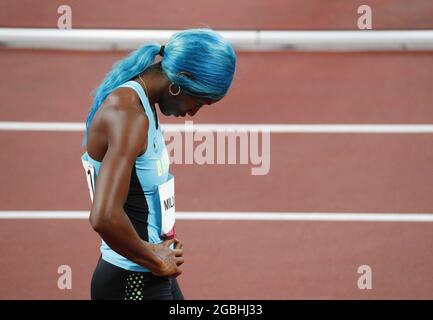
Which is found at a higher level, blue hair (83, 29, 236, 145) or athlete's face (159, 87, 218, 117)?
blue hair (83, 29, 236, 145)

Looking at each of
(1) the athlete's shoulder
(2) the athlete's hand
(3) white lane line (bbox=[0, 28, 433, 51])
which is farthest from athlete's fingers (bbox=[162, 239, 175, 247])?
(3) white lane line (bbox=[0, 28, 433, 51])

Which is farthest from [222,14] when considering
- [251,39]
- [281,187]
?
[281,187]

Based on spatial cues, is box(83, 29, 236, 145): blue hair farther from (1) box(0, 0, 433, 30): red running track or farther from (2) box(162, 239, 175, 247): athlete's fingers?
(1) box(0, 0, 433, 30): red running track

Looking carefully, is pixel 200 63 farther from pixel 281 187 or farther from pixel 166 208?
pixel 281 187

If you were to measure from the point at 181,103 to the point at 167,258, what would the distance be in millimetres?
432

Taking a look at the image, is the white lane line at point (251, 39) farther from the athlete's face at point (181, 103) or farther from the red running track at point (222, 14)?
the athlete's face at point (181, 103)

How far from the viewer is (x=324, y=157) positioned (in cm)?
399

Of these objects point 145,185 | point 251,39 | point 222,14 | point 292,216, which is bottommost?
point 292,216

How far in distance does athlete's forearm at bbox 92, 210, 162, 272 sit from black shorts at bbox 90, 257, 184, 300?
0.11m

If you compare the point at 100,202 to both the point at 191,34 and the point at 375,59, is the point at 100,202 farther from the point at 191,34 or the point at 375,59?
the point at 375,59

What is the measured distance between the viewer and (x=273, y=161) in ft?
13.1

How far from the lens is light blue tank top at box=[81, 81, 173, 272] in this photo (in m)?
1.70

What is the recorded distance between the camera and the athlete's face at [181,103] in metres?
1.77

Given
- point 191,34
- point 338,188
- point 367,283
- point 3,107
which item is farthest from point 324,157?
→ point 191,34
